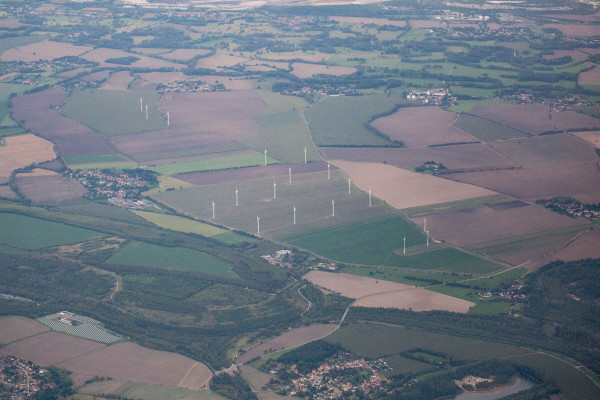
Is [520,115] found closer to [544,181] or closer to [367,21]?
[544,181]

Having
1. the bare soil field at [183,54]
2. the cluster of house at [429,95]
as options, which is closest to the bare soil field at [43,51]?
the bare soil field at [183,54]

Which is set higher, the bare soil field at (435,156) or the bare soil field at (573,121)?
the bare soil field at (573,121)

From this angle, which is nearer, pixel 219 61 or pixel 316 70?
pixel 316 70

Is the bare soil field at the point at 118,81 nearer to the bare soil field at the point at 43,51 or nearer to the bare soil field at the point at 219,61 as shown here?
the bare soil field at the point at 219,61

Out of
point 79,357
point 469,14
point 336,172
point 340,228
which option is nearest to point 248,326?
point 79,357

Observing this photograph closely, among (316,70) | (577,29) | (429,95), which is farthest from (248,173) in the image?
(577,29)

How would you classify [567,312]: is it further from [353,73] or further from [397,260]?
[353,73]

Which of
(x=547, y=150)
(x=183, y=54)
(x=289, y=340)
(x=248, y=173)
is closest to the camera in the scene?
(x=289, y=340)
